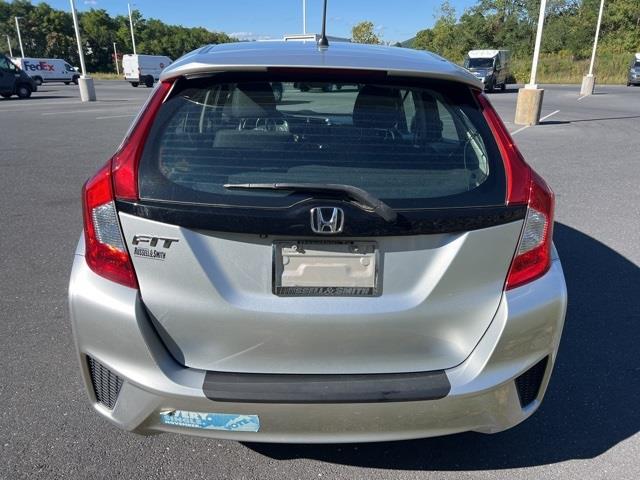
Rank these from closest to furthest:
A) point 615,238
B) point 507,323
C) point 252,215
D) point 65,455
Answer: point 252,215
point 507,323
point 65,455
point 615,238

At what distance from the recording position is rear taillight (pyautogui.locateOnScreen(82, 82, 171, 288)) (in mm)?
1820

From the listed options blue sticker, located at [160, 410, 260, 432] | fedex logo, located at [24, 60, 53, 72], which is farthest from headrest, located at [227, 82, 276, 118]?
fedex logo, located at [24, 60, 53, 72]

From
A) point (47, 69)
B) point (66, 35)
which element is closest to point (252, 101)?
point (47, 69)

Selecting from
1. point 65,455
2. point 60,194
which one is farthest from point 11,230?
point 65,455

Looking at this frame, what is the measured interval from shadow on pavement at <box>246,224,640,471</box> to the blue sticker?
54cm

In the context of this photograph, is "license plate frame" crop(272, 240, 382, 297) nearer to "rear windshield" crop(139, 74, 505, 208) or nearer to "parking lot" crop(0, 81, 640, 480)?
"rear windshield" crop(139, 74, 505, 208)

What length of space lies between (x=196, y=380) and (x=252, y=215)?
24.5 inches

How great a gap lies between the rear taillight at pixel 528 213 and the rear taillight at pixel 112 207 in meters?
1.36

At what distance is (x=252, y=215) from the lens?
1.75 m

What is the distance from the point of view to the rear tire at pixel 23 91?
83.1 ft

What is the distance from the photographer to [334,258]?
179 centimetres

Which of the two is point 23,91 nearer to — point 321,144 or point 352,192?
point 321,144

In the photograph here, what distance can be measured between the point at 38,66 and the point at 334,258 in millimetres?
54009

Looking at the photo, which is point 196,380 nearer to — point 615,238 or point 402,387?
point 402,387
